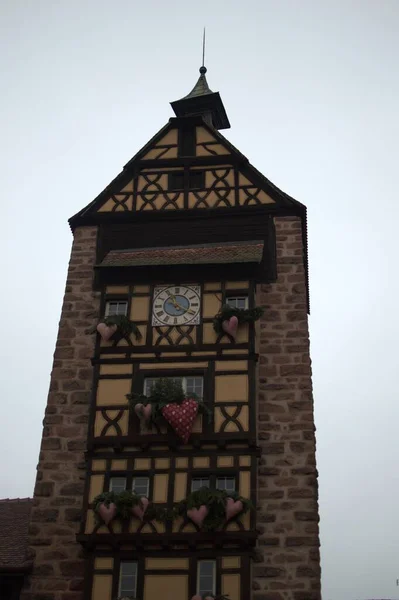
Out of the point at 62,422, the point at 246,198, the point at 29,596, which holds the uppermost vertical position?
the point at 246,198

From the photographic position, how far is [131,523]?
1656cm

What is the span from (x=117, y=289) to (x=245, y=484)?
545cm

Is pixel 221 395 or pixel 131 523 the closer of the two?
pixel 131 523

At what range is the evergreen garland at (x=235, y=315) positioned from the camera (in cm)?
1823

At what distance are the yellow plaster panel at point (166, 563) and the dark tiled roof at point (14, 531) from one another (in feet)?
8.99

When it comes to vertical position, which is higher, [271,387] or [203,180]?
[203,180]

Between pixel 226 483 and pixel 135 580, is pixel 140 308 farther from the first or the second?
pixel 135 580

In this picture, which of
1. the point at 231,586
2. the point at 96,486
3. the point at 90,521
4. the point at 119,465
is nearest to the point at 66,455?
the point at 96,486

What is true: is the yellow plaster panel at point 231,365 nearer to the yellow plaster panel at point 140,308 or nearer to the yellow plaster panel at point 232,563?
the yellow plaster panel at point 140,308

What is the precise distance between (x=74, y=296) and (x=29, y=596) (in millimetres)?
6850

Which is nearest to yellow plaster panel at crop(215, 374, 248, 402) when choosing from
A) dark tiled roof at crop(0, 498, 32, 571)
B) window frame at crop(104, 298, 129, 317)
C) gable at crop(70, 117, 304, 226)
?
window frame at crop(104, 298, 129, 317)

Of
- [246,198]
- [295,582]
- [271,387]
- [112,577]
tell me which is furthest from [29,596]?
[246,198]

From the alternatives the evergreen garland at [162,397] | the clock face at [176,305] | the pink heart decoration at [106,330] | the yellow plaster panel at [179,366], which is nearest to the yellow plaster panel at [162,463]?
the evergreen garland at [162,397]

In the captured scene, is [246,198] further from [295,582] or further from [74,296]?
[295,582]
